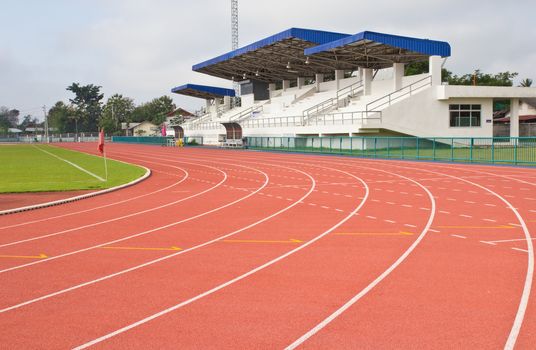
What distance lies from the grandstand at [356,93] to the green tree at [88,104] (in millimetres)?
78236

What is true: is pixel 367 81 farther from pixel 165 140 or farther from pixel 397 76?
pixel 165 140

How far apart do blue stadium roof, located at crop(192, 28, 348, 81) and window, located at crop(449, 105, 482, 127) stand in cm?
1664

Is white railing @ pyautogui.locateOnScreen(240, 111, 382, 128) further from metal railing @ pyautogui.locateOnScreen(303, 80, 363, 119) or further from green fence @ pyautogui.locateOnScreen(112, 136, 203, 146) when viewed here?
green fence @ pyautogui.locateOnScreen(112, 136, 203, 146)

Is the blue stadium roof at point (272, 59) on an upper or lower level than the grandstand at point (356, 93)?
upper

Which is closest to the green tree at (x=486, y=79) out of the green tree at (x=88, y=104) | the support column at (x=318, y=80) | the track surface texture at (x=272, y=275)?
the support column at (x=318, y=80)

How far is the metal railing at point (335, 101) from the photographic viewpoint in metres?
50.9

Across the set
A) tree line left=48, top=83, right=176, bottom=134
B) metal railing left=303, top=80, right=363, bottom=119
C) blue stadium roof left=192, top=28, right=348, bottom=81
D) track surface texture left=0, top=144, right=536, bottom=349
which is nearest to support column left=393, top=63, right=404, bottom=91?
metal railing left=303, top=80, right=363, bottom=119

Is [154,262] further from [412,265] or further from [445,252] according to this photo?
[445,252]

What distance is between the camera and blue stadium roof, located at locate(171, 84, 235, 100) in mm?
85394

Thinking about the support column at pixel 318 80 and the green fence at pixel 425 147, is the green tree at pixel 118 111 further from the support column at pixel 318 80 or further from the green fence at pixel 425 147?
the green fence at pixel 425 147

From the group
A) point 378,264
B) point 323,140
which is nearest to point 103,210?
point 378,264

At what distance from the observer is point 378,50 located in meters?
44.8

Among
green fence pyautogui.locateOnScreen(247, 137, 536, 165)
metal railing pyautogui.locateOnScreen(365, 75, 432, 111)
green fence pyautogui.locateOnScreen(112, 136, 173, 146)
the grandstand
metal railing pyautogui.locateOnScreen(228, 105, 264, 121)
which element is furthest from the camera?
green fence pyautogui.locateOnScreen(112, 136, 173, 146)

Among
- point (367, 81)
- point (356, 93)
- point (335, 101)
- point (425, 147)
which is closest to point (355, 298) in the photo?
point (425, 147)
